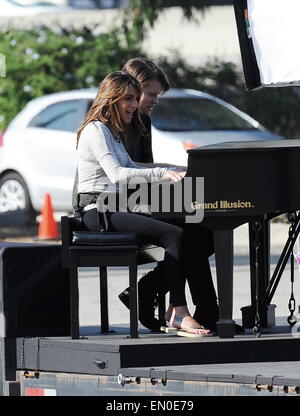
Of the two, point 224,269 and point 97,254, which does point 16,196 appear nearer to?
point 97,254

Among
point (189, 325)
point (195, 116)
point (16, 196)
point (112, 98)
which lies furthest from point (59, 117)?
point (189, 325)

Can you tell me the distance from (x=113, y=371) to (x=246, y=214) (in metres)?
0.99

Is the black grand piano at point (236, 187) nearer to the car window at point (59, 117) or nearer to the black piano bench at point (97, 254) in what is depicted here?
the black piano bench at point (97, 254)

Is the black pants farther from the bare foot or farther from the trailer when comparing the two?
the trailer

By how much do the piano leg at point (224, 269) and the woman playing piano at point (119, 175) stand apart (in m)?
0.20

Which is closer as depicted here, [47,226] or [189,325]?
[189,325]

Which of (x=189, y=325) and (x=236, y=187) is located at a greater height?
(x=236, y=187)

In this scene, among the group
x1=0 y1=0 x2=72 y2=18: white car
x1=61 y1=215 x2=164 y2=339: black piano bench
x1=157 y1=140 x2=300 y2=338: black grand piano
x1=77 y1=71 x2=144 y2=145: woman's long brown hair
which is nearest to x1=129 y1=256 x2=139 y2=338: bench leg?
x1=61 y1=215 x2=164 y2=339: black piano bench

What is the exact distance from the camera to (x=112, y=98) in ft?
22.7

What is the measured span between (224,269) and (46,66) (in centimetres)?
1267

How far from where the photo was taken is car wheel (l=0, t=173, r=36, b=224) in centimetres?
1581

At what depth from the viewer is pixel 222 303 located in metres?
6.67

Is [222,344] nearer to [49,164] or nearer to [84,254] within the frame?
[84,254]

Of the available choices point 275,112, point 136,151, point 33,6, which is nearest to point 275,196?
point 136,151
